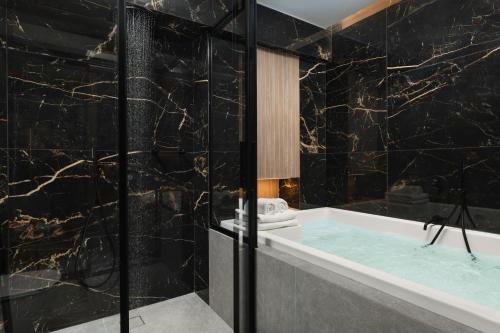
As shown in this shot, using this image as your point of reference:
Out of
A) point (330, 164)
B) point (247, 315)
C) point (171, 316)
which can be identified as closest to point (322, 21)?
point (330, 164)

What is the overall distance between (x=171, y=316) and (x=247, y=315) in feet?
2.19

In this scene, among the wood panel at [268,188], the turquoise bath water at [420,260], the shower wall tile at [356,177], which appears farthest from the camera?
the wood panel at [268,188]

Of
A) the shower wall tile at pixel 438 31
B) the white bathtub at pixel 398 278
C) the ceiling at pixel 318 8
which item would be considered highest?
the ceiling at pixel 318 8

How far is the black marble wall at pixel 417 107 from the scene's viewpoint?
2.26 m

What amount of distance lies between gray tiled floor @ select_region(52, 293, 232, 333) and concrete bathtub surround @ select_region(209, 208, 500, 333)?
0.29ft

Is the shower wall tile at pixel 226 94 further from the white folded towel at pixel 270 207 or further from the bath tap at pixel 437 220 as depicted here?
the bath tap at pixel 437 220

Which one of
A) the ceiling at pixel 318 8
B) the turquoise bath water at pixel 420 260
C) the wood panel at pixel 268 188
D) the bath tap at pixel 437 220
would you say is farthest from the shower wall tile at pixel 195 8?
the bath tap at pixel 437 220

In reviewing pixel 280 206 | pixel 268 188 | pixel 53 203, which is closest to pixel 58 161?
pixel 53 203

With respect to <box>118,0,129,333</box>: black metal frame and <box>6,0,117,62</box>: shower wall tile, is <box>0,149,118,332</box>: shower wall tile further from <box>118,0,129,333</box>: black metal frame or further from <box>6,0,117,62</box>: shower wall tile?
<box>6,0,117,62</box>: shower wall tile

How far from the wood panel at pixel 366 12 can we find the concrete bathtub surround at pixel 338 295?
7.27 ft

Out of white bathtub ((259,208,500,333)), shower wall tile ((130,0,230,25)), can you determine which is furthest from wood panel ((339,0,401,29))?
white bathtub ((259,208,500,333))

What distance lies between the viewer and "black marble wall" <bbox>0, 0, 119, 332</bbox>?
1.37 m

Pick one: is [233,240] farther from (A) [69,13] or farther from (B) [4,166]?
(A) [69,13]

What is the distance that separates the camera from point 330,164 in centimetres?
360
